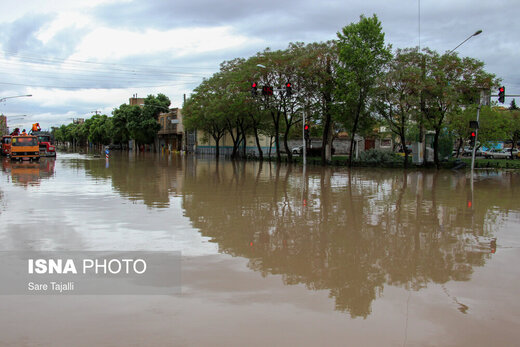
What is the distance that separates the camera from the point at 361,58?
32.8 meters

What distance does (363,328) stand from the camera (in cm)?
503

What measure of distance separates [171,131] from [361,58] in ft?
207

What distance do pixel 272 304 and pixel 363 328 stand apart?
3.88 feet

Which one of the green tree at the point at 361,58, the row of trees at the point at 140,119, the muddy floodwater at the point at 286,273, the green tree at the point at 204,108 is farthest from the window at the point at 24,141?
the row of trees at the point at 140,119

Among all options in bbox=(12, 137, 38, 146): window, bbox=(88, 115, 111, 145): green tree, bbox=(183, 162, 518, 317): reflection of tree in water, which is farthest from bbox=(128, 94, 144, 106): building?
bbox=(183, 162, 518, 317): reflection of tree in water

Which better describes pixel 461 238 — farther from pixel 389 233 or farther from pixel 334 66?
pixel 334 66

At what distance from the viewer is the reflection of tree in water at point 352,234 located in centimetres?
688

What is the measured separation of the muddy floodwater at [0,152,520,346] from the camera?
4.89 meters

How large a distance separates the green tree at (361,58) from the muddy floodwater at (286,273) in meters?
20.2

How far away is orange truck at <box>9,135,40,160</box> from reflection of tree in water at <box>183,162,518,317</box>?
1348 inches

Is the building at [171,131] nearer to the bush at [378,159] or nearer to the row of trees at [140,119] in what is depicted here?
the row of trees at [140,119]

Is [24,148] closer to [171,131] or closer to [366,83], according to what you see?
[366,83]

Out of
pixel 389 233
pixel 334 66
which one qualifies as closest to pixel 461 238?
pixel 389 233

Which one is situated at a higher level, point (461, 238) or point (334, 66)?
point (334, 66)
